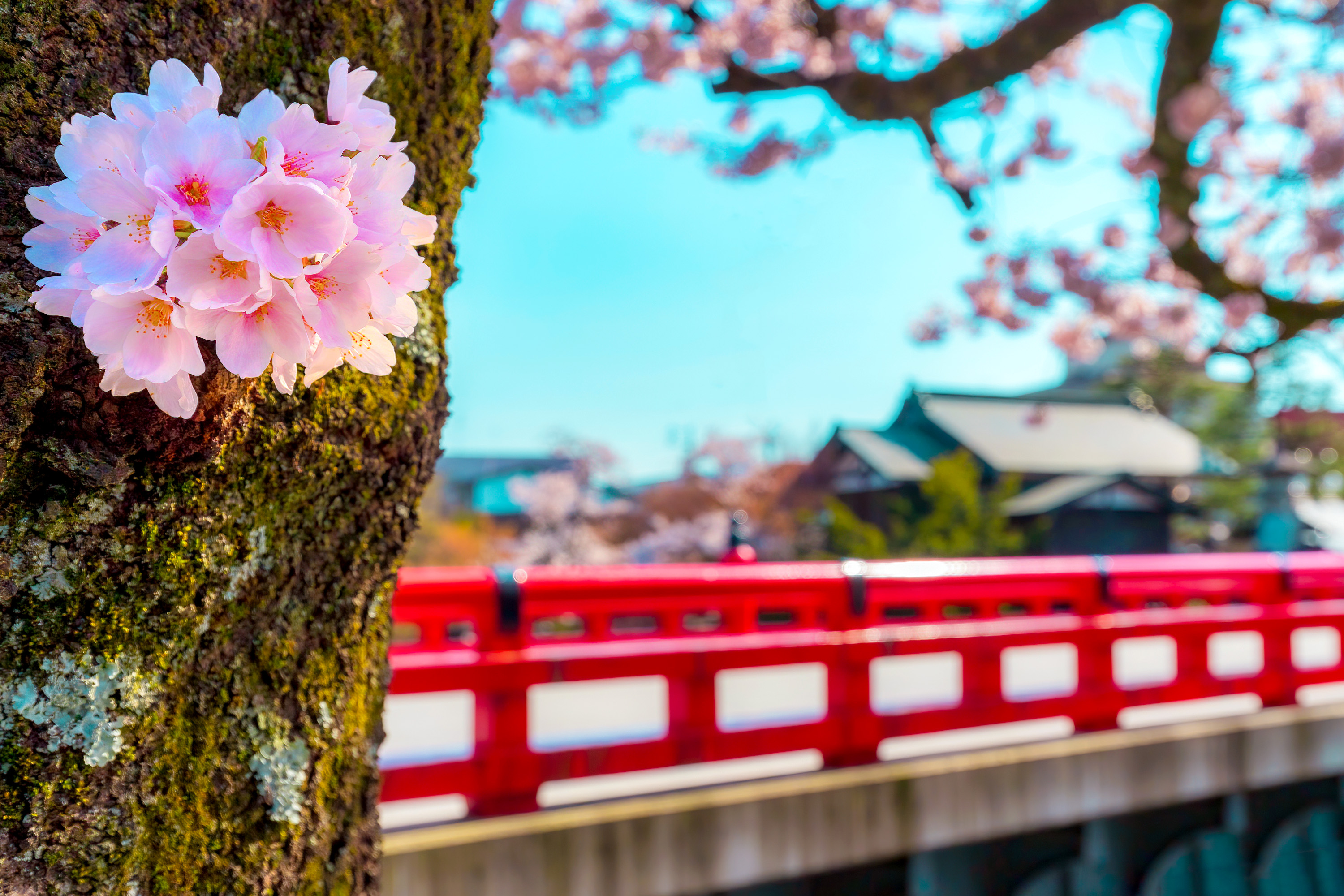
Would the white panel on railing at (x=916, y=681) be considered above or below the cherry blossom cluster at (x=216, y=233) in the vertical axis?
below

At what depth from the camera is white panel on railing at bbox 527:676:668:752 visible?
4.06 meters

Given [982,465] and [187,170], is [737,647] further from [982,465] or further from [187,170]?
[982,465]

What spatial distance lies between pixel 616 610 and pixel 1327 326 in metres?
5.09

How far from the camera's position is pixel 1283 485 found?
41.5ft

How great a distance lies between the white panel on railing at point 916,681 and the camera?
5059 millimetres

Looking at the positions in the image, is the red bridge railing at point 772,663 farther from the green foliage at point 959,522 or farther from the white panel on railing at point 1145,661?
the green foliage at point 959,522

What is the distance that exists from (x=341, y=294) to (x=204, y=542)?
0.38 m

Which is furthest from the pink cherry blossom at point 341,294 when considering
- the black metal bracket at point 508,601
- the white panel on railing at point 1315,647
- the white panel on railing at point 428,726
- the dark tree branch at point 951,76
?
the white panel on railing at point 1315,647


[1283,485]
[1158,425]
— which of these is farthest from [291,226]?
[1158,425]

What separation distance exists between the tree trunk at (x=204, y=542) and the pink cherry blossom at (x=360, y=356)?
0.10 m

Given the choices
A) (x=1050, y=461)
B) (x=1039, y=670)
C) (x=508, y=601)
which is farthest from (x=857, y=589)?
(x=1050, y=461)

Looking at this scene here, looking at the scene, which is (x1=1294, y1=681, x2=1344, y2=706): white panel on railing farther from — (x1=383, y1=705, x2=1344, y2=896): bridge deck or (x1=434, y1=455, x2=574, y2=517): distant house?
(x1=434, y1=455, x2=574, y2=517): distant house

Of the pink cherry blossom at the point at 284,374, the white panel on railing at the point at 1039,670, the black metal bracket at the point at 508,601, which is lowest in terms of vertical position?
the white panel on railing at the point at 1039,670

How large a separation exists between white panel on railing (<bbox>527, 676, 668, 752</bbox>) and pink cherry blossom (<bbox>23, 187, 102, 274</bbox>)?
304cm
